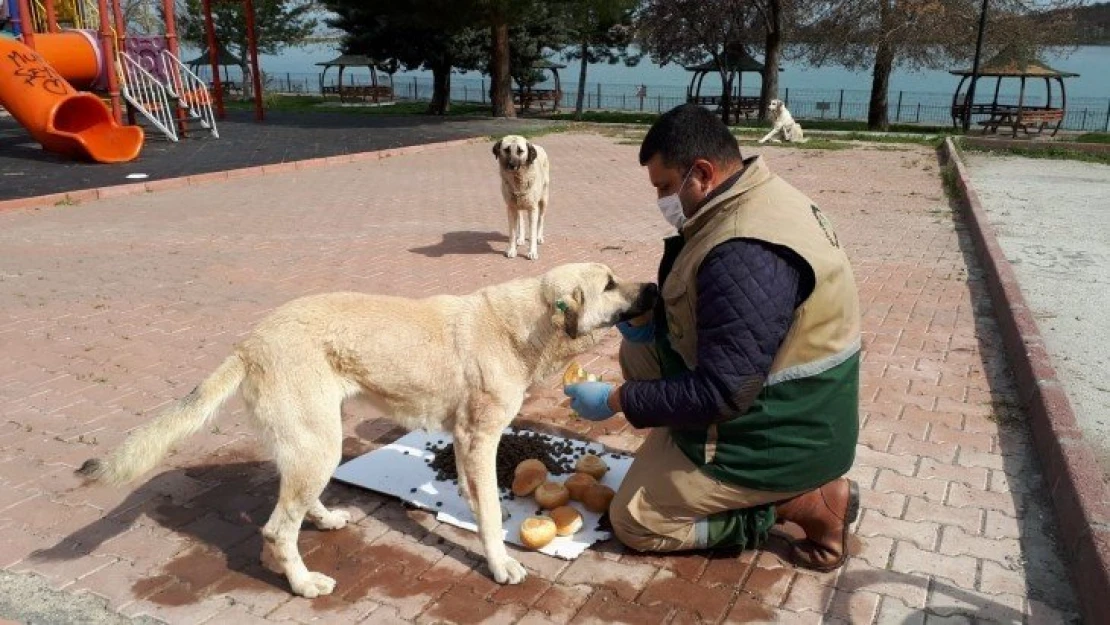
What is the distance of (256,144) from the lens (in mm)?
20219

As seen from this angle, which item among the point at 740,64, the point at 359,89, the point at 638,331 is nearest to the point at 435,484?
the point at 638,331

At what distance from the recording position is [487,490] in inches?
143

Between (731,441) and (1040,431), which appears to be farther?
(1040,431)

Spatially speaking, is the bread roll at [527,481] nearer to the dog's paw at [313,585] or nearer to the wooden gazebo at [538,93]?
the dog's paw at [313,585]

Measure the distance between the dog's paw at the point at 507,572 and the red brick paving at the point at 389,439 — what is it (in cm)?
5

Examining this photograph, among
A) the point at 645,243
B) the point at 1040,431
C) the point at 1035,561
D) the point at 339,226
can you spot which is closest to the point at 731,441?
the point at 1035,561

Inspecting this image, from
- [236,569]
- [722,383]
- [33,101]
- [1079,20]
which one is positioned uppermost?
[1079,20]

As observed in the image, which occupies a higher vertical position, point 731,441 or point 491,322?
point 491,322

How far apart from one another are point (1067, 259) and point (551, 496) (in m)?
8.70

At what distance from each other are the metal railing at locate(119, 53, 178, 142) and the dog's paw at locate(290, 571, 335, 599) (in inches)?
718

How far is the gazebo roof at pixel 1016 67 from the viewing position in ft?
98.7

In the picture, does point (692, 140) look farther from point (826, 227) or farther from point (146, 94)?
point (146, 94)

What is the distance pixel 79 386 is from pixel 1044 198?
51.0 feet

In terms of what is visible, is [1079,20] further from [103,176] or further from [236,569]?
[236,569]
